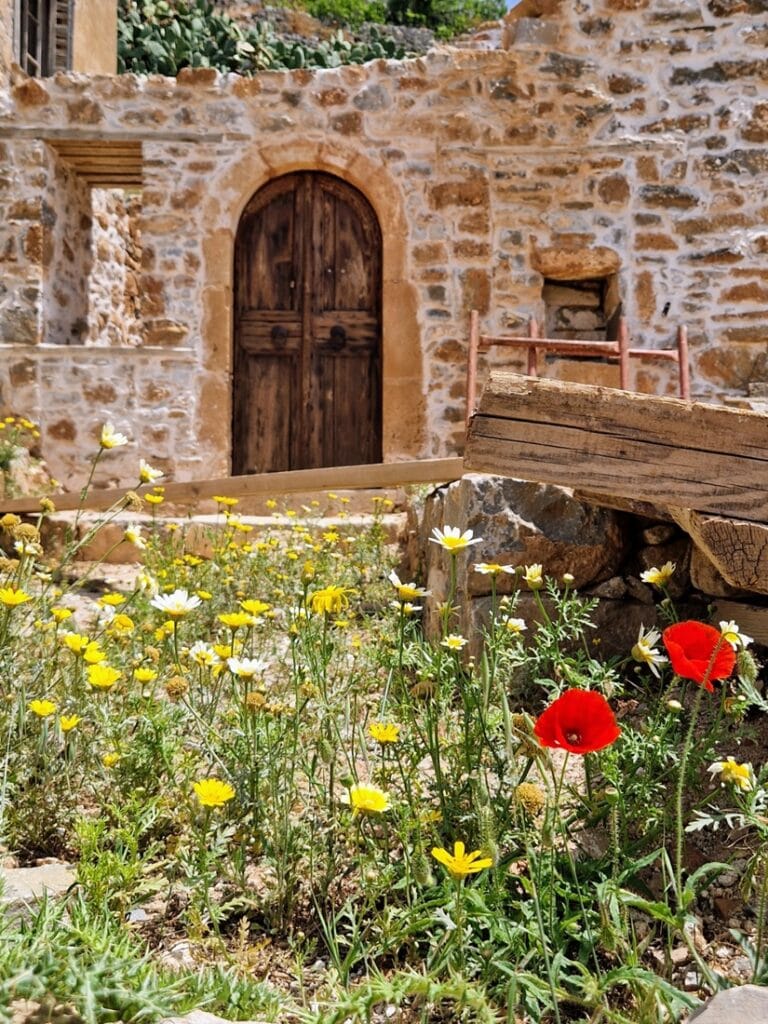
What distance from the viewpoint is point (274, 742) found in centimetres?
177

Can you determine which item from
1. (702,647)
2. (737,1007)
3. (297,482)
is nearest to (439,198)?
(297,482)

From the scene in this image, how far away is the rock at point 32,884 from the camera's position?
1417 millimetres

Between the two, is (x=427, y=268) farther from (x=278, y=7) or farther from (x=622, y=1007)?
(x=278, y=7)

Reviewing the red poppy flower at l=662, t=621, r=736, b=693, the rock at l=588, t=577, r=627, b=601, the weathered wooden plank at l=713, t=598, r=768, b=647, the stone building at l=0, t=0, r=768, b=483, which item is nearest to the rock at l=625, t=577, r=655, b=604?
the rock at l=588, t=577, r=627, b=601

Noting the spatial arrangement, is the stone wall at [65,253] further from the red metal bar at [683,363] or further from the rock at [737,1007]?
the rock at [737,1007]

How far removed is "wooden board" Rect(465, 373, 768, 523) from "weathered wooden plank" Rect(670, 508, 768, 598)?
0.11ft

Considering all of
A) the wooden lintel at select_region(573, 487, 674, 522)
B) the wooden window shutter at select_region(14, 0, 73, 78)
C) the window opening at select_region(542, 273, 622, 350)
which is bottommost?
the wooden lintel at select_region(573, 487, 674, 522)

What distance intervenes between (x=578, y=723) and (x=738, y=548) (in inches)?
37.8

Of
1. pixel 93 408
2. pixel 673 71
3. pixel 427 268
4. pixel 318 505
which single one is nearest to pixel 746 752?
pixel 318 505

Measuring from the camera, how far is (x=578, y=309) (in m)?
6.15

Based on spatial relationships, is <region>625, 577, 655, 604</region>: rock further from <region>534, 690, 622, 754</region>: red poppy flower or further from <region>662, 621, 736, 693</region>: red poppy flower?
<region>534, 690, 622, 754</region>: red poppy flower

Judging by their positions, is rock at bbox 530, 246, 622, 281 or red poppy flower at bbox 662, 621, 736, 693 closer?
red poppy flower at bbox 662, 621, 736, 693

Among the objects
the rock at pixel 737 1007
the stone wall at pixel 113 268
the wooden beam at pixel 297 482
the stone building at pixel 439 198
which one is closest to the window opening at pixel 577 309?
the stone building at pixel 439 198

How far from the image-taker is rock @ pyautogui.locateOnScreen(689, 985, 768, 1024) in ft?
3.57
